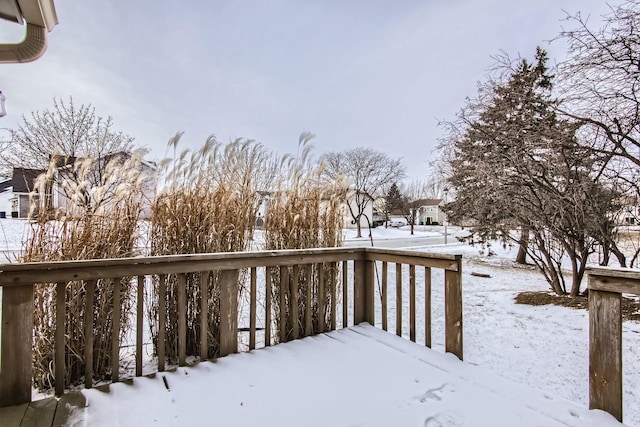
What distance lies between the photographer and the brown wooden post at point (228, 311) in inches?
89.5

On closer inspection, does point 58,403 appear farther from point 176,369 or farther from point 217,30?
point 217,30

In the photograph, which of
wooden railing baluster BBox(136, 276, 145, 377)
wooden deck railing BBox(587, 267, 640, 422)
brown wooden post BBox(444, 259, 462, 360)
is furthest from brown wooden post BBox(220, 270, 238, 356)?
wooden deck railing BBox(587, 267, 640, 422)

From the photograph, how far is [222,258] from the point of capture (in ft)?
7.25

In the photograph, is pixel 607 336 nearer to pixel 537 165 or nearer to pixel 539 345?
pixel 539 345

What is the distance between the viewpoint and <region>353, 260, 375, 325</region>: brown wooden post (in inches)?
116

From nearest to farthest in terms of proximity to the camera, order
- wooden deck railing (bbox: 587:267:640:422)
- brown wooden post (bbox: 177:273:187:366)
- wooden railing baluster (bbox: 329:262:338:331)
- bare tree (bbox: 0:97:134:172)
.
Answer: wooden deck railing (bbox: 587:267:640:422), brown wooden post (bbox: 177:273:187:366), wooden railing baluster (bbox: 329:262:338:331), bare tree (bbox: 0:97:134:172)

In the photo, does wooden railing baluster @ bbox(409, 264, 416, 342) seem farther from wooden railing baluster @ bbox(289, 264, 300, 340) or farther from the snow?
wooden railing baluster @ bbox(289, 264, 300, 340)

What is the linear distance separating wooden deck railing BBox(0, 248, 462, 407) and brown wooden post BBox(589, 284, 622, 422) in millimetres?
705

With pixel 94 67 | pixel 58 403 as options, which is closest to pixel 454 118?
pixel 58 403

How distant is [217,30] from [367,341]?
5.99 metres

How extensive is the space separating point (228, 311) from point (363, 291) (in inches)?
49.5

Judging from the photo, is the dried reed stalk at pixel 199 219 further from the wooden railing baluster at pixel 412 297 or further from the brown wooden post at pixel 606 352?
the brown wooden post at pixel 606 352

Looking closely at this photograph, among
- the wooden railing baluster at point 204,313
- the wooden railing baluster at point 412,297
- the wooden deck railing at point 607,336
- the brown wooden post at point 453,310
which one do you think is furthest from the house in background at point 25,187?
the wooden deck railing at point 607,336

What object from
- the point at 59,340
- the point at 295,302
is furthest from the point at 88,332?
the point at 295,302
